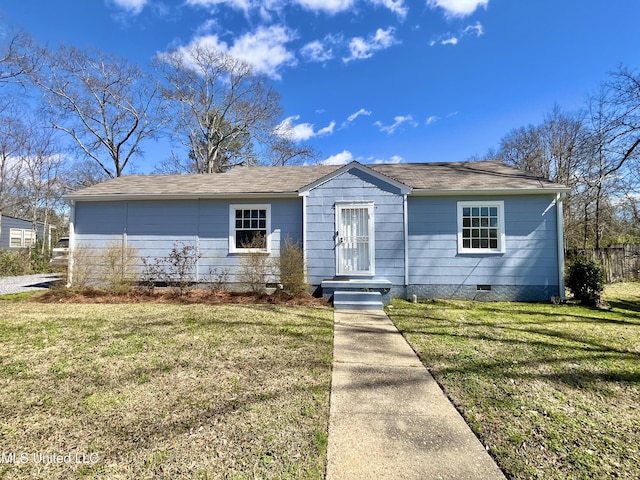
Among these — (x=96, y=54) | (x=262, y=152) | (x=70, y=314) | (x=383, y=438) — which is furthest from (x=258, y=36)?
(x=383, y=438)

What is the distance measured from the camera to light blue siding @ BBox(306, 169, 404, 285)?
8.50 m

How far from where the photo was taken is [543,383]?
3277mm

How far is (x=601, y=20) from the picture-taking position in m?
9.33

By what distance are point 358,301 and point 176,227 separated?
617 centimetres

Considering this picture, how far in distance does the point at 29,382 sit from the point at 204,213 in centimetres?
664

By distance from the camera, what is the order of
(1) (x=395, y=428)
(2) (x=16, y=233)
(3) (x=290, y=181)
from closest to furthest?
(1) (x=395, y=428) → (3) (x=290, y=181) → (2) (x=16, y=233)

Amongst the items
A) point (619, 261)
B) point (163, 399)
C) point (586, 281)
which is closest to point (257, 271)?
point (163, 399)

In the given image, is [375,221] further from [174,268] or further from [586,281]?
[174,268]


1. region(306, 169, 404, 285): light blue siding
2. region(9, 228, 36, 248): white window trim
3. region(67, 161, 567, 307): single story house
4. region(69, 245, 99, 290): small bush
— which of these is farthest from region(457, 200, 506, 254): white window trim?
region(9, 228, 36, 248): white window trim

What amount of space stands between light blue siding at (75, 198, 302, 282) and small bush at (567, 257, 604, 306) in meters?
7.80

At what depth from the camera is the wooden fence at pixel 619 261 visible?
11.7 metres

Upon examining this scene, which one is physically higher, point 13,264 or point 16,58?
point 16,58

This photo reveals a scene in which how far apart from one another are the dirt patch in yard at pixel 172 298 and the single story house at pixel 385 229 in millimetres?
790

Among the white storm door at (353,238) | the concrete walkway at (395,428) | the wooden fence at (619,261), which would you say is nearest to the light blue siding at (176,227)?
the white storm door at (353,238)
